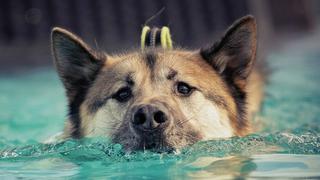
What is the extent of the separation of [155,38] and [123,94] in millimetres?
966

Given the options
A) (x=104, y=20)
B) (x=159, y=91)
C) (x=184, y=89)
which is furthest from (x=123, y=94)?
(x=104, y=20)

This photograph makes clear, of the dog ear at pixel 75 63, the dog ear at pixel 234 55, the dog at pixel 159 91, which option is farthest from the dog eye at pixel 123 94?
the dog ear at pixel 234 55

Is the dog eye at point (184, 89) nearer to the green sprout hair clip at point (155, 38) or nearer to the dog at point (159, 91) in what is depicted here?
the dog at point (159, 91)

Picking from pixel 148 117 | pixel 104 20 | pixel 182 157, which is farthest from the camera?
pixel 104 20

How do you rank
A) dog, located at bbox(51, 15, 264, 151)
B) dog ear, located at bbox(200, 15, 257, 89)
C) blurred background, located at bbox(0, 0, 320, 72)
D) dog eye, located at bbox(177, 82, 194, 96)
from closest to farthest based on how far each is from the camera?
dog, located at bbox(51, 15, 264, 151), dog eye, located at bbox(177, 82, 194, 96), dog ear, located at bbox(200, 15, 257, 89), blurred background, located at bbox(0, 0, 320, 72)

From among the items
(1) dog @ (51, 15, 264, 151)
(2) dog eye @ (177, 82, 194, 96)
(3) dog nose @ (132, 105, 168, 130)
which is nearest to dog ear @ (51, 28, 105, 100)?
(1) dog @ (51, 15, 264, 151)

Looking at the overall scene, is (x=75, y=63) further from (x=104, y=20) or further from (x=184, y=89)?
(x=104, y=20)

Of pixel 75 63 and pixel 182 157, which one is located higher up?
pixel 75 63

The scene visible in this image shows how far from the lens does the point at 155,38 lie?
257 inches

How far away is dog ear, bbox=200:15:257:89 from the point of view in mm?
6184

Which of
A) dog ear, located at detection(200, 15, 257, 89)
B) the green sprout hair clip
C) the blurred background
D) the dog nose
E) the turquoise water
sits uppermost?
the blurred background

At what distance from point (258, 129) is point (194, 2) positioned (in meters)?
6.61

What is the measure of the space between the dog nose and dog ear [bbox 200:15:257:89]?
56.1 inches

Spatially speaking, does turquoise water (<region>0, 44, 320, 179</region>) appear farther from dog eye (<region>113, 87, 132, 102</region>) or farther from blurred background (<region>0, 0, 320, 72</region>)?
blurred background (<region>0, 0, 320, 72</region>)
